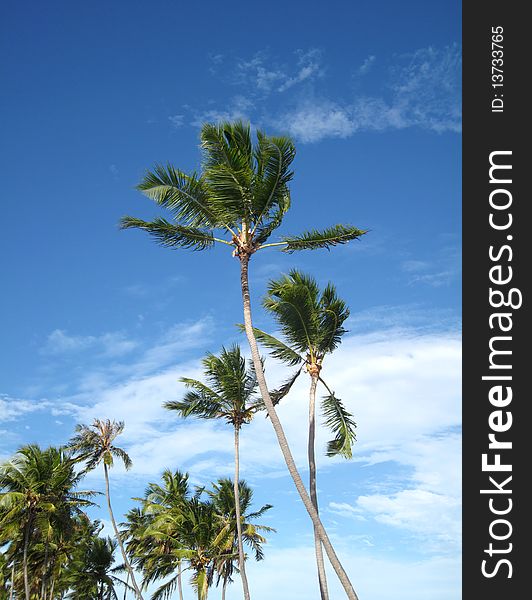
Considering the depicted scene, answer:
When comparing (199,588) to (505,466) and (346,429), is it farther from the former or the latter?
(505,466)

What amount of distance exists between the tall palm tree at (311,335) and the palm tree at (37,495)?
58.1 feet

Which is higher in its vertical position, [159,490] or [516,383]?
[159,490]

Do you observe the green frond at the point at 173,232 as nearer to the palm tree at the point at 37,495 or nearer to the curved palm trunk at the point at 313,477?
the curved palm trunk at the point at 313,477

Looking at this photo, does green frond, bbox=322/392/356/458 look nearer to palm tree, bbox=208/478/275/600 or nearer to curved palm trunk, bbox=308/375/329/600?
curved palm trunk, bbox=308/375/329/600

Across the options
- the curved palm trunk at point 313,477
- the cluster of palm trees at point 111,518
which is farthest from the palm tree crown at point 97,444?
the curved palm trunk at point 313,477

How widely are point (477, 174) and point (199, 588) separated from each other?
30.0m

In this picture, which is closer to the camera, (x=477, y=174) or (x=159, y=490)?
(x=477, y=174)

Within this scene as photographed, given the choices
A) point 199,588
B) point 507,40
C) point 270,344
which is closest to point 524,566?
point 507,40

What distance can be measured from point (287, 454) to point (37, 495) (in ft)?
74.9

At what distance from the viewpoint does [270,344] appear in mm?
22219

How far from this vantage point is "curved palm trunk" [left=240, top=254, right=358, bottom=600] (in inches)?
578

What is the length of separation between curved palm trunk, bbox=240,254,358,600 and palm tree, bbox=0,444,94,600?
21323 mm

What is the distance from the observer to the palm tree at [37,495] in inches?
1316

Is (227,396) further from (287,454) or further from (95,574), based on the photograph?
(95,574)
